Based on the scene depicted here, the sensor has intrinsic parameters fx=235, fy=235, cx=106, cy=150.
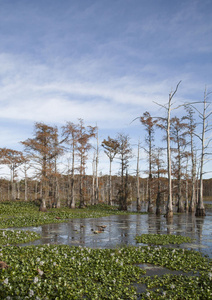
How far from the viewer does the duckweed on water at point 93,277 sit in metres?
5.72

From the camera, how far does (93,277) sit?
6.96 metres

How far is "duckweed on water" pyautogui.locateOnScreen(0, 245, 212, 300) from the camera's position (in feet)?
18.8

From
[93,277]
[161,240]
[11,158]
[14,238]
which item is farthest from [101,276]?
[11,158]

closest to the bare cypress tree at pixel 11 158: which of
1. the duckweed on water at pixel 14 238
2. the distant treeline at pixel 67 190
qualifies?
the distant treeline at pixel 67 190

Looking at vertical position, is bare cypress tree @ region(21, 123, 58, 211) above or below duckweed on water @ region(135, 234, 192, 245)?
above

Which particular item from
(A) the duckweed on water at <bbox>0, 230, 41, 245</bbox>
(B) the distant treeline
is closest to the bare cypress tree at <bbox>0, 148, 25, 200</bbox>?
(B) the distant treeline

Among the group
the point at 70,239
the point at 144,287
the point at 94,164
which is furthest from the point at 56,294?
the point at 94,164

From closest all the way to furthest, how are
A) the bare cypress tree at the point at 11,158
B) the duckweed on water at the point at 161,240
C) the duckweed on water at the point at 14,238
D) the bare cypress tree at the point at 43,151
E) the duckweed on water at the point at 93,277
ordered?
the duckweed on water at the point at 93,277, the duckweed on water at the point at 14,238, the duckweed on water at the point at 161,240, the bare cypress tree at the point at 43,151, the bare cypress tree at the point at 11,158

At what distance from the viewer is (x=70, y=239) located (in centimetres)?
1349

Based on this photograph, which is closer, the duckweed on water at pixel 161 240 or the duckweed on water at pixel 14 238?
the duckweed on water at pixel 14 238

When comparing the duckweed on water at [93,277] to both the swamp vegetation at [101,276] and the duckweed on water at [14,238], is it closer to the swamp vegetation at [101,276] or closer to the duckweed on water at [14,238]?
the swamp vegetation at [101,276]

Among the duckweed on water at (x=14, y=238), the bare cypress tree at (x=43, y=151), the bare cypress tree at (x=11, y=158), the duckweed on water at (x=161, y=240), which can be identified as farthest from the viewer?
the bare cypress tree at (x=11, y=158)

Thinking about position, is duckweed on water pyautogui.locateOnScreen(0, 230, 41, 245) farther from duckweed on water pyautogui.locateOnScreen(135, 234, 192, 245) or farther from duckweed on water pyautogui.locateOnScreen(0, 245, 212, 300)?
duckweed on water pyautogui.locateOnScreen(135, 234, 192, 245)

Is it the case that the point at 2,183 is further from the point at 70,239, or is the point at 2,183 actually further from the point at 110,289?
the point at 110,289
